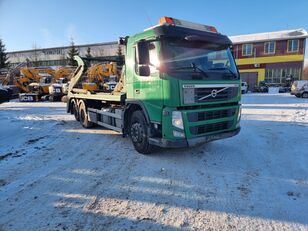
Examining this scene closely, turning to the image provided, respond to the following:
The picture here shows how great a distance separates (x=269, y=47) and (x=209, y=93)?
35.6 meters

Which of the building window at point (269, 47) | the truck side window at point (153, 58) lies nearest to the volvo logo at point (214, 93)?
the truck side window at point (153, 58)

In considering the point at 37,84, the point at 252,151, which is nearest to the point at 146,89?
the point at 252,151

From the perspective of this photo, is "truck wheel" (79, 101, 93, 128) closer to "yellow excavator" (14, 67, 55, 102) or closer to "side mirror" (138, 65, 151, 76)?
"side mirror" (138, 65, 151, 76)

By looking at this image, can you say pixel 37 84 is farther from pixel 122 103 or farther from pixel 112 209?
pixel 112 209

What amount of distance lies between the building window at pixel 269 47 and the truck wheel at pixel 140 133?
35558mm

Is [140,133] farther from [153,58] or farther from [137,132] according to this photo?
[153,58]

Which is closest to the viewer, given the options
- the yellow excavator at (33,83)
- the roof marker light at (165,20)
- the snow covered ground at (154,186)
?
the snow covered ground at (154,186)

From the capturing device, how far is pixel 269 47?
3488cm

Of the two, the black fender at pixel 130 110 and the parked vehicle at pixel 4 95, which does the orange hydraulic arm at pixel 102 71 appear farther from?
the black fender at pixel 130 110

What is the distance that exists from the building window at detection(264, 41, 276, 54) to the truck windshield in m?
34.2

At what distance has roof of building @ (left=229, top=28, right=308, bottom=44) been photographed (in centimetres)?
3300

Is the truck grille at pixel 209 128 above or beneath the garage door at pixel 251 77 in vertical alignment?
beneath

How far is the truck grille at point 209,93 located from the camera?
4.62 metres

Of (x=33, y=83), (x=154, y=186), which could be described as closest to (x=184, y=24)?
(x=154, y=186)
